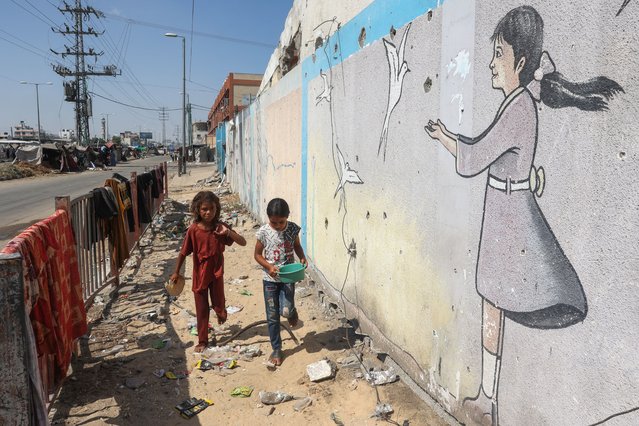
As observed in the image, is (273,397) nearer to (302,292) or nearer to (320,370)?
(320,370)

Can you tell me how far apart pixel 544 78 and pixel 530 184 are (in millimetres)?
434

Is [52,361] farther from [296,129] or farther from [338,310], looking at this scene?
[296,129]

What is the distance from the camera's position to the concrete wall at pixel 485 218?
1564 millimetres

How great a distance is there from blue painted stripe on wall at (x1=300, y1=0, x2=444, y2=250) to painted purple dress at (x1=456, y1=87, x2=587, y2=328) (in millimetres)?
1017

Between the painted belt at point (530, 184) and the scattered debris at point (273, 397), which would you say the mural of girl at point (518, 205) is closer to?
the painted belt at point (530, 184)

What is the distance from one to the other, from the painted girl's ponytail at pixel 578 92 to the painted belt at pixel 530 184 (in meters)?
0.28

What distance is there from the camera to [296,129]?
6.20 m

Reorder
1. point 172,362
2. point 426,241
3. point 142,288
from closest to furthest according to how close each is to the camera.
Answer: point 426,241
point 172,362
point 142,288

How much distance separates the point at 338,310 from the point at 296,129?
106 inches

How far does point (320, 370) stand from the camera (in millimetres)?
3447

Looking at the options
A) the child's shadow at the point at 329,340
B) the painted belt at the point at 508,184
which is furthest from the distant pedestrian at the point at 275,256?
the painted belt at the point at 508,184

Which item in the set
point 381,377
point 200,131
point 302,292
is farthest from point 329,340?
point 200,131

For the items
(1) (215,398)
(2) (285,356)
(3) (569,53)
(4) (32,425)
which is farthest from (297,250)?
(3) (569,53)

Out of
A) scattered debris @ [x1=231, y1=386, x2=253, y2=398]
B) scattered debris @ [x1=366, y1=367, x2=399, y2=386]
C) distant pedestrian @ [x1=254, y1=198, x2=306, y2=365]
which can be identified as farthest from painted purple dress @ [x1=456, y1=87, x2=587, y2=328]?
scattered debris @ [x1=231, y1=386, x2=253, y2=398]
